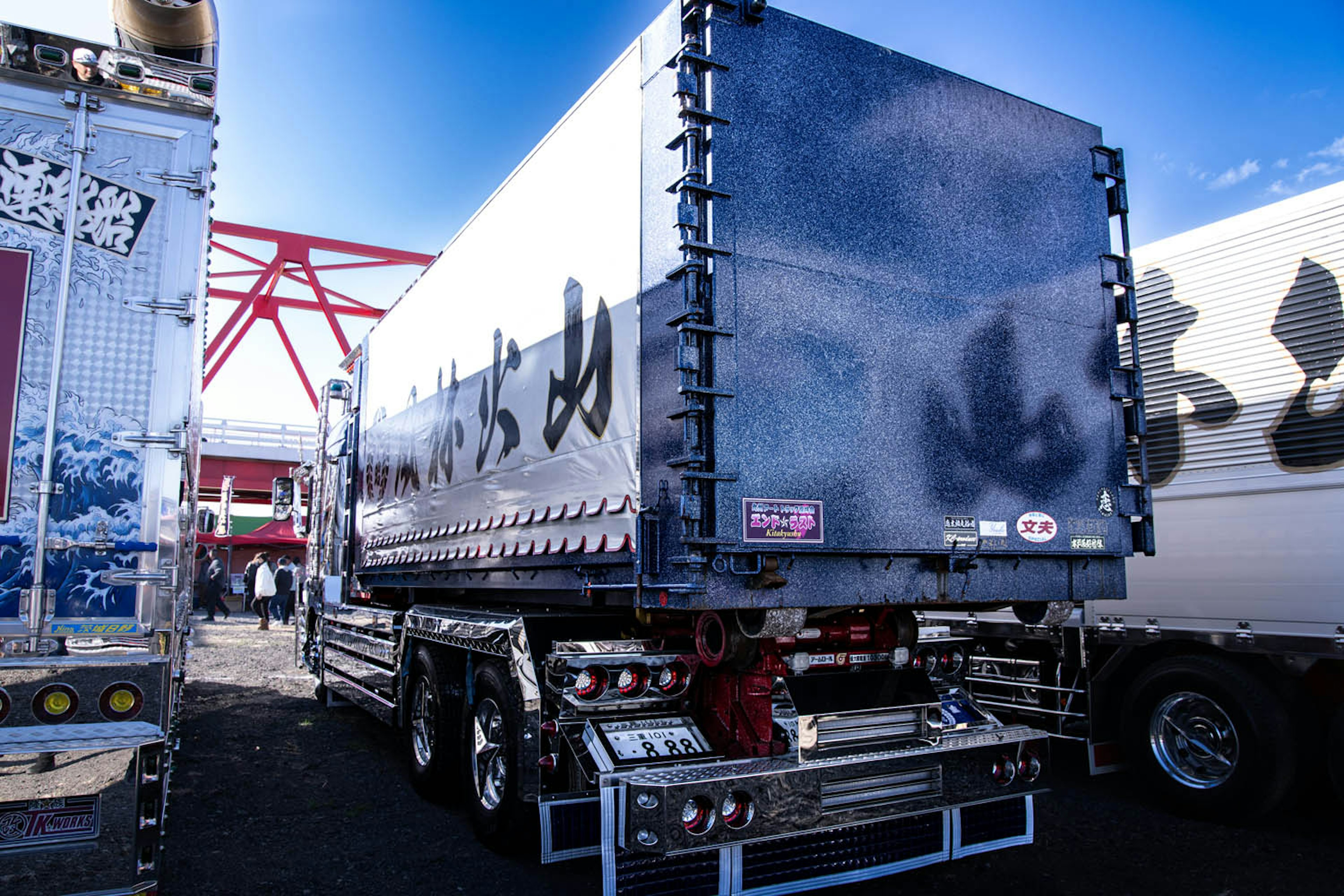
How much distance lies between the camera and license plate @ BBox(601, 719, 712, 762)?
405cm

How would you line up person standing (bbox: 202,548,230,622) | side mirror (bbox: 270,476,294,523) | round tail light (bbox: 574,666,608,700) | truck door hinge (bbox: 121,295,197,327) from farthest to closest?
person standing (bbox: 202,548,230,622)
side mirror (bbox: 270,476,294,523)
round tail light (bbox: 574,666,608,700)
truck door hinge (bbox: 121,295,197,327)

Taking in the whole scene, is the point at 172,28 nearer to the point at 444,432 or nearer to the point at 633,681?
the point at 444,432

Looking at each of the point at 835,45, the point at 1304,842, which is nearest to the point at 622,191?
the point at 835,45

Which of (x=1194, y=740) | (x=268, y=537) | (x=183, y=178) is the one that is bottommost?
(x=1194, y=740)

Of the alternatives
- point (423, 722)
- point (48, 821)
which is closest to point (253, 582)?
point (423, 722)

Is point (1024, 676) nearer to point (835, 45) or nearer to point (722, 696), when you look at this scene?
point (722, 696)

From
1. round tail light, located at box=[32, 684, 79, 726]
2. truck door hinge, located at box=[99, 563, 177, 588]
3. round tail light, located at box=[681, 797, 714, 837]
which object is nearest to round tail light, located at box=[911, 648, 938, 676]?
round tail light, located at box=[681, 797, 714, 837]

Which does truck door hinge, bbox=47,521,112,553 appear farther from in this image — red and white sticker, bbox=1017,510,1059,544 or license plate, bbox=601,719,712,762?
red and white sticker, bbox=1017,510,1059,544

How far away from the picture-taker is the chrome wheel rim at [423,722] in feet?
19.8

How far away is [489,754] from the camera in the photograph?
5.18 metres

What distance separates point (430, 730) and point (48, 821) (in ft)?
9.20

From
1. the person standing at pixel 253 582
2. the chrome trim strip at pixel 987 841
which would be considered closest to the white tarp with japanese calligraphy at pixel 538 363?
the chrome trim strip at pixel 987 841

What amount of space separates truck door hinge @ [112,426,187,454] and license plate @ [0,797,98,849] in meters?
1.36

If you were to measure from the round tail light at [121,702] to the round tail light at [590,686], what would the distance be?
173 centimetres
